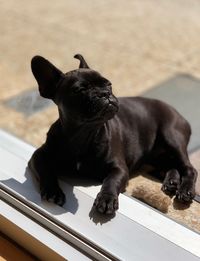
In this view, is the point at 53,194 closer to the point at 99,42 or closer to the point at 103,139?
the point at 103,139

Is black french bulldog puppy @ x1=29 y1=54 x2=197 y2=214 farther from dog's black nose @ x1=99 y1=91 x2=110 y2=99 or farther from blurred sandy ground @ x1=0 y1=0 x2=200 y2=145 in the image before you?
blurred sandy ground @ x1=0 y1=0 x2=200 y2=145

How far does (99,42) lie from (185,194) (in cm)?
169

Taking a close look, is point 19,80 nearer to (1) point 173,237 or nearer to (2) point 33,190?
(2) point 33,190

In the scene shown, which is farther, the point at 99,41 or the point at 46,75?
the point at 99,41

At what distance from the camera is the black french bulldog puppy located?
6.22 feet

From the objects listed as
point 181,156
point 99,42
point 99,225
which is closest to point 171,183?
point 181,156

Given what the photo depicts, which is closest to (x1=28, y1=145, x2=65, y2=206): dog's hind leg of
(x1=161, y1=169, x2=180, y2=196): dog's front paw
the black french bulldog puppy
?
the black french bulldog puppy

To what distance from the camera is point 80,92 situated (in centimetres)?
188

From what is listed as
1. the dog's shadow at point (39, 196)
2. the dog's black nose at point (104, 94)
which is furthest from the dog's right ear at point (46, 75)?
the dog's shadow at point (39, 196)

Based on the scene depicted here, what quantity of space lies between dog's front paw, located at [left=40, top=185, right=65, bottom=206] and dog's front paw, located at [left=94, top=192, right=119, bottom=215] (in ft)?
0.39

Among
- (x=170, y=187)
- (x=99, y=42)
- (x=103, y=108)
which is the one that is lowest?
(x=170, y=187)

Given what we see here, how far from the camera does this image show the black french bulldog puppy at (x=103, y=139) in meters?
1.89

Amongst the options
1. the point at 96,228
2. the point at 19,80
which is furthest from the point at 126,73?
the point at 96,228

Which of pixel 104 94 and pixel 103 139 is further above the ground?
pixel 104 94
